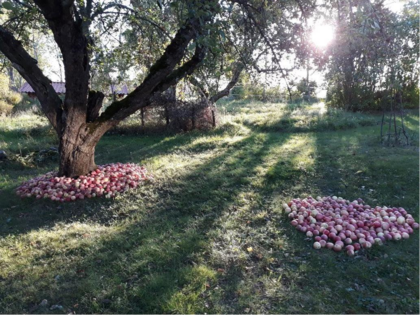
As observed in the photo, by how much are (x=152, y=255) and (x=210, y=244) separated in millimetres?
707

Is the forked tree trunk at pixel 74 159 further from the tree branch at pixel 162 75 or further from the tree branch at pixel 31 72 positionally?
Result: the tree branch at pixel 162 75

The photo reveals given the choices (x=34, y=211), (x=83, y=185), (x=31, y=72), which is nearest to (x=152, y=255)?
(x=83, y=185)

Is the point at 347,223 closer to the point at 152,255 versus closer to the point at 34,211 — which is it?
the point at 152,255

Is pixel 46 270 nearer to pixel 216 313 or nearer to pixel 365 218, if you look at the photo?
pixel 216 313

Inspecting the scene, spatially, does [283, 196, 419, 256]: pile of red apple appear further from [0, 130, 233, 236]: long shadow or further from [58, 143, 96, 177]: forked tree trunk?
[58, 143, 96, 177]: forked tree trunk

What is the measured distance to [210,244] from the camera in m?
3.79

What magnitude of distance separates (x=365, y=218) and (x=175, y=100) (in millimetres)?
7773

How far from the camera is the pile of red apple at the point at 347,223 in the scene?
3.79 metres

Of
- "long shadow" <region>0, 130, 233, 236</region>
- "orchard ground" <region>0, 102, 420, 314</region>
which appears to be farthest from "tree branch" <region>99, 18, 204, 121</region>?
"long shadow" <region>0, 130, 233, 236</region>

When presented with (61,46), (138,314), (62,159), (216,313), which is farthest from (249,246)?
(61,46)

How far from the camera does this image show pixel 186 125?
10.8 meters

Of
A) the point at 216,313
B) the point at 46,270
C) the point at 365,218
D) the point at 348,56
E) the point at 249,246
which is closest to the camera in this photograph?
the point at 216,313

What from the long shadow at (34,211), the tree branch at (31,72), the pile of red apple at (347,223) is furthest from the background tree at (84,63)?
the pile of red apple at (347,223)

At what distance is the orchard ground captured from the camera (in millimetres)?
2861
